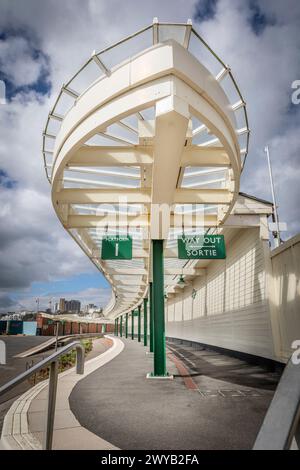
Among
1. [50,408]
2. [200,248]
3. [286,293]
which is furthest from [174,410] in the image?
[286,293]

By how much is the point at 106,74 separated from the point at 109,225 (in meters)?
5.24

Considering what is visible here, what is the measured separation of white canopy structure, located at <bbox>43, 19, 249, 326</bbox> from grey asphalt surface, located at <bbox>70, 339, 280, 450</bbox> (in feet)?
14.3

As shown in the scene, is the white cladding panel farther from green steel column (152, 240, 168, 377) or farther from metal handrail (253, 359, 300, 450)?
metal handrail (253, 359, 300, 450)

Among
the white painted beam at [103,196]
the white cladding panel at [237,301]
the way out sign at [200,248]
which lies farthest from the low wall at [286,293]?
the white painted beam at [103,196]

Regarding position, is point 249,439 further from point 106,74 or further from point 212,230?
point 212,230

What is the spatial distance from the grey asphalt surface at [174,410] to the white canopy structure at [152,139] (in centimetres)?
437

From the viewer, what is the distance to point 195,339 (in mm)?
A: 22312

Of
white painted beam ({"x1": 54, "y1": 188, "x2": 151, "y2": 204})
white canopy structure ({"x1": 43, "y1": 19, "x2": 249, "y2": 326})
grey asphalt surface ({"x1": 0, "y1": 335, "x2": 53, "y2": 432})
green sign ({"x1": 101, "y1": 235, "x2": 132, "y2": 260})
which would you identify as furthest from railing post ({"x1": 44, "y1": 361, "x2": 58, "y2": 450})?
green sign ({"x1": 101, "y1": 235, "x2": 132, "y2": 260})

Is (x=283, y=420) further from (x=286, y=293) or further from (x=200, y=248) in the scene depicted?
(x=286, y=293)

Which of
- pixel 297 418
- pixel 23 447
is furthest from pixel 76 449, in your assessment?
pixel 297 418

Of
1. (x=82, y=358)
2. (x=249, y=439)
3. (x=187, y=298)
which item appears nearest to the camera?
(x=249, y=439)

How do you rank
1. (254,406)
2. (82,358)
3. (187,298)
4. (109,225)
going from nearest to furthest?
(82,358) < (254,406) < (109,225) < (187,298)

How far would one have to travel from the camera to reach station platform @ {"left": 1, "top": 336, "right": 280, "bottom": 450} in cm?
358
